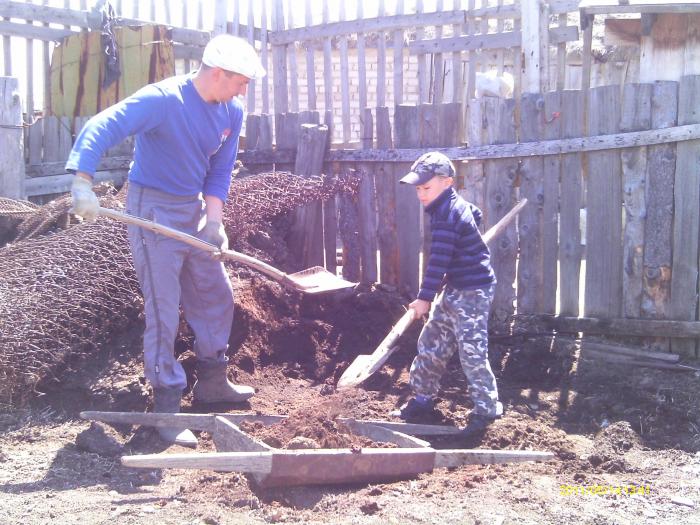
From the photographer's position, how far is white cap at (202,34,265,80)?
14.6 feet

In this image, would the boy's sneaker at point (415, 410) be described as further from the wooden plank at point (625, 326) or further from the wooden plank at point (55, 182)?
the wooden plank at point (55, 182)

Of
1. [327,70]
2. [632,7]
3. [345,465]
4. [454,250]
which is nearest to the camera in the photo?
[345,465]

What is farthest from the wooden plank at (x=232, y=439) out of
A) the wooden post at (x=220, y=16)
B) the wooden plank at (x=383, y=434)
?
the wooden post at (x=220, y=16)

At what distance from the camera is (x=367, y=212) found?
6965 millimetres

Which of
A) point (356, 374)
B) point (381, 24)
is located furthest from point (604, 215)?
point (381, 24)

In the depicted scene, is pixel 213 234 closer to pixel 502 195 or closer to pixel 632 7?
pixel 502 195

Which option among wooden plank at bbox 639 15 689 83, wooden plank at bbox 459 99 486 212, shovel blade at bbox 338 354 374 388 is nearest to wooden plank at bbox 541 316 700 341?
wooden plank at bbox 459 99 486 212

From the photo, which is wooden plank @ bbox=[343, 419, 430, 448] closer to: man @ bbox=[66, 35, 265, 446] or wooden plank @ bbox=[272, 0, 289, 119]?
man @ bbox=[66, 35, 265, 446]

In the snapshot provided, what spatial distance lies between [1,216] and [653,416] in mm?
4992

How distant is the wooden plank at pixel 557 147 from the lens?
566cm

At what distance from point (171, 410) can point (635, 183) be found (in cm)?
362

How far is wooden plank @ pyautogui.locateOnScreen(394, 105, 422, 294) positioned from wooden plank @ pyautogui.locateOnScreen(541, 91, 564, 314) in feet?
3.52

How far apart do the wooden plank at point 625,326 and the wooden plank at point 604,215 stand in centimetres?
9

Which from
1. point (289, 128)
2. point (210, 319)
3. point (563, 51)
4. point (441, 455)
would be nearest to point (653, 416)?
point (441, 455)
